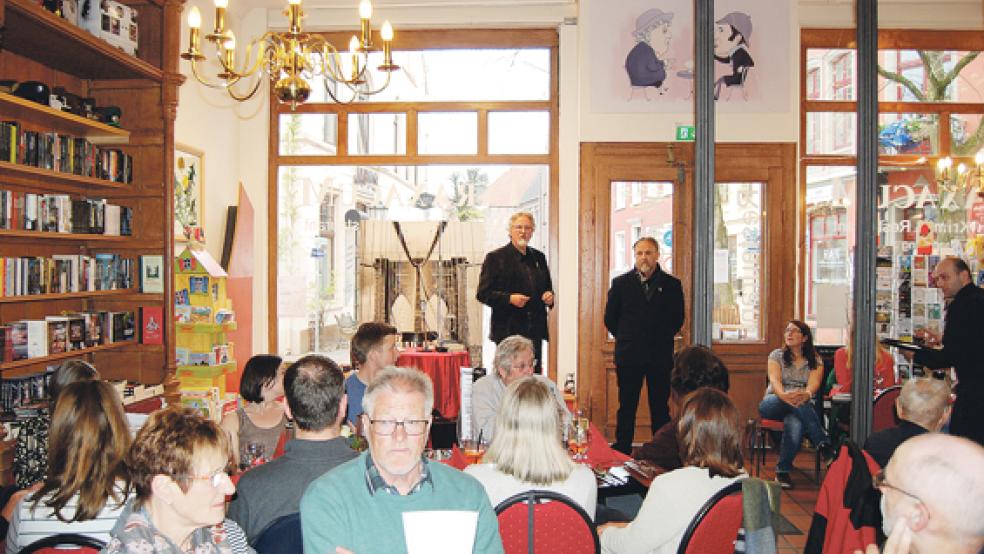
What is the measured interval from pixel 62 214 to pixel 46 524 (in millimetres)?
2855

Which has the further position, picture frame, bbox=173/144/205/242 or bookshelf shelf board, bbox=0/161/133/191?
picture frame, bbox=173/144/205/242

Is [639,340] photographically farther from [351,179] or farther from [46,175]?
[46,175]

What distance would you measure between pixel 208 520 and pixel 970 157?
7963 millimetres

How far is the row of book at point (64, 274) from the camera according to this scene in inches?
166

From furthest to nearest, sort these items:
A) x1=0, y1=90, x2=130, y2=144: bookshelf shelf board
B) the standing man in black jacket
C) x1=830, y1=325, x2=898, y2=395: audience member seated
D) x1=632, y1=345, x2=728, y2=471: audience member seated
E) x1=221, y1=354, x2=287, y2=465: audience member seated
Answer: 1. the standing man in black jacket
2. x1=830, y1=325, x2=898, y2=395: audience member seated
3. x1=0, y1=90, x2=130, y2=144: bookshelf shelf board
4. x1=221, y1=354, x2=287, y2=465: audience member seated
5. x1=632, y1=345, x2=728, y2=471: audience member seated

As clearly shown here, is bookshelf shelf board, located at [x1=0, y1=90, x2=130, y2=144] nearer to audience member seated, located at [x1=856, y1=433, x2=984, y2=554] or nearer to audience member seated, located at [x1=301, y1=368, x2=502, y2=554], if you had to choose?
audience member seated, located at [x1=301, y1=368, x2=502, y2=554]

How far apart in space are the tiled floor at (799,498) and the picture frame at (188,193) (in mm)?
5041

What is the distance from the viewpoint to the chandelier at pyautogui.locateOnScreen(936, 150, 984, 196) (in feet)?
24.3

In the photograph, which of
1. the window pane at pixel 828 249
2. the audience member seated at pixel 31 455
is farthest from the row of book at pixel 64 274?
the window pane at pixel 828 249

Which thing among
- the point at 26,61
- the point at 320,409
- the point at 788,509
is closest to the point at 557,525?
the point at 320,409

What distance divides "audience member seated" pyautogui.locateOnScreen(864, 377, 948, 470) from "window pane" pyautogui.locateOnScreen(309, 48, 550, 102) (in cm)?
508

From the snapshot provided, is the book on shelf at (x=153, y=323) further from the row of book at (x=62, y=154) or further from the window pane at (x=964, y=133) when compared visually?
the window pane at (x=964, y=133)

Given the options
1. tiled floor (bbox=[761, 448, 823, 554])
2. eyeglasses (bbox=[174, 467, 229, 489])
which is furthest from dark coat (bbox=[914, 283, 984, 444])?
eyeglasses (bbox=[174, 467, 229, 489])

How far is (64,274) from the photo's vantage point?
4691 mm
